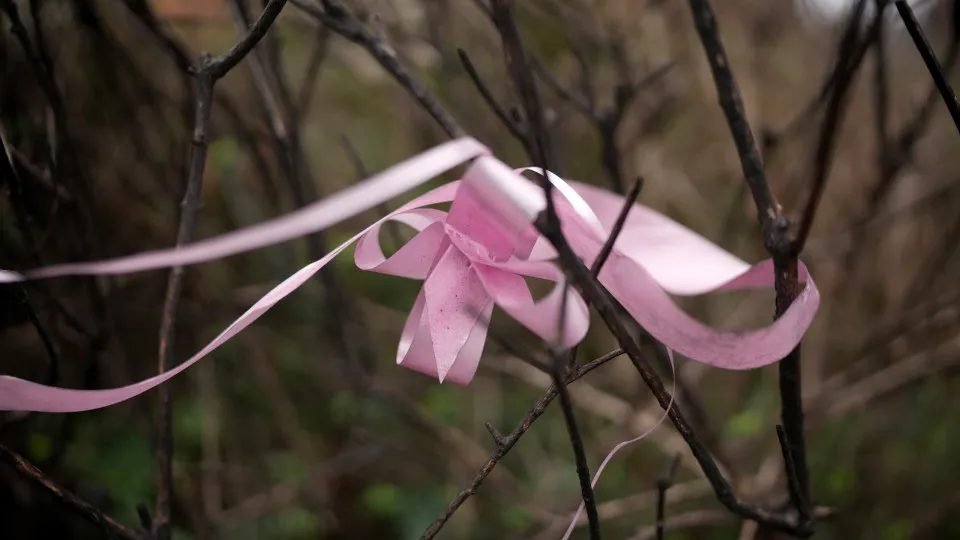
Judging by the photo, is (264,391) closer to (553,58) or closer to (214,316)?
(214,316)

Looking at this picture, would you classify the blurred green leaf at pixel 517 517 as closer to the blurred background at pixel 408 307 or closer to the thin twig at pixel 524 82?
the blurred background at pixel 408 307

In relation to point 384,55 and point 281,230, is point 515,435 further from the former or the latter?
point 384,55

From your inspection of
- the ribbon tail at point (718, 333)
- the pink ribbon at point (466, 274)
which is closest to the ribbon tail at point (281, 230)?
the pink ribbon at point (466, 274)

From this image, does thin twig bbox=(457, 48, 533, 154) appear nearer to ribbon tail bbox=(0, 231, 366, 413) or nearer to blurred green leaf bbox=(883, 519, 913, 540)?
ribbon tail bbox=(0, 231, 366, 413)

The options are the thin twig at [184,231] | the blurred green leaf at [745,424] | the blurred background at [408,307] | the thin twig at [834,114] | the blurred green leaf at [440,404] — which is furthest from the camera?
the blurred green leaf at [440,404]

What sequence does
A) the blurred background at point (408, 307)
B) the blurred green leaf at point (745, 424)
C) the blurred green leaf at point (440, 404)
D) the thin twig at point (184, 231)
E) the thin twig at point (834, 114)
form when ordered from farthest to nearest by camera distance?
1. the blurred green leaf at point (440, 404)
2. the blurred green leaf at point (745, 424)
3. the blurred background at point (408, 307)
4. the thin twig at point (184, 231)
5. the thin twig at point (834, 114)

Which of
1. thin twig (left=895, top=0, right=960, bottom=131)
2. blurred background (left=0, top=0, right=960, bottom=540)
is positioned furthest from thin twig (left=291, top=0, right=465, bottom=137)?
thin twig (left=895, top=0, right=960, bottom=131)

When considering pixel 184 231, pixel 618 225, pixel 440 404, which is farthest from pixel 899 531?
pixel 184 231
